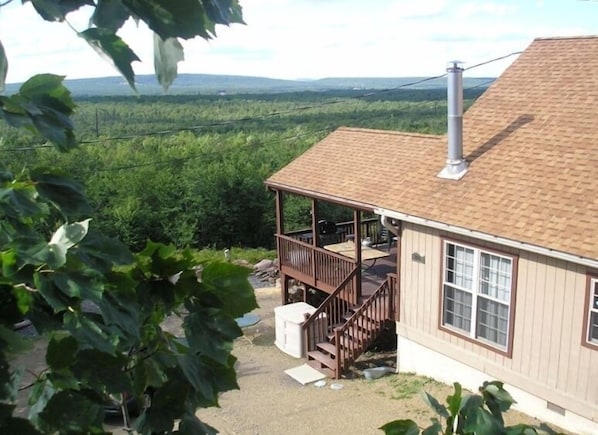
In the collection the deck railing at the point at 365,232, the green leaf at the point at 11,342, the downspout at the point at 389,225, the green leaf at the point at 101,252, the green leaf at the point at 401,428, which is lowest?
the deck railing at the point at 365,232

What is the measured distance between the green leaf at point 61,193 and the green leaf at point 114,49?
0.30 m

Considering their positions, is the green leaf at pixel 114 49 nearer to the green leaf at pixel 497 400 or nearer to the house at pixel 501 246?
the green leaf at pixel 497 400

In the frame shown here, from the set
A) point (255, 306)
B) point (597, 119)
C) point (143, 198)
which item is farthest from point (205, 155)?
point (255, 306)

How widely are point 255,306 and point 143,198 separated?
29172mm

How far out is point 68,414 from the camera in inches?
37.6

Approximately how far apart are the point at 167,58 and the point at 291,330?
12653 mm

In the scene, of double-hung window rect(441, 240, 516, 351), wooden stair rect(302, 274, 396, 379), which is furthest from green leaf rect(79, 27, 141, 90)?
wooden stair rect(302, 274, 396, 379)

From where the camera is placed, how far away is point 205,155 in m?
35.8

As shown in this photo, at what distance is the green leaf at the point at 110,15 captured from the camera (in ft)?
2.79

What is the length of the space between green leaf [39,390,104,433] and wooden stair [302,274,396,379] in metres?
11.3

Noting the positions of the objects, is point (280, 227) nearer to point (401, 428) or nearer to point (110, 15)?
point (401, 428)

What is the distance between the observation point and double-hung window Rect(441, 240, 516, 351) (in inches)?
385

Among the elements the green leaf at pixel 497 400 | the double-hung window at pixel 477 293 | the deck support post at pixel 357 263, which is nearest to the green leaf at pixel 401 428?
the green leaf at pixel 497 400

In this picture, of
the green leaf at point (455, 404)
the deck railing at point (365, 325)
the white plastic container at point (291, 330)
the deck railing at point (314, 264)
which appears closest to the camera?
the green leaf at point (455, 404)
